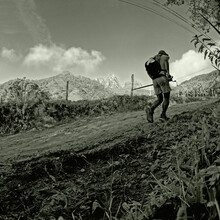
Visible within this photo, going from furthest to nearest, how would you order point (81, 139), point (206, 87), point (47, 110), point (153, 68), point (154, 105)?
point (47, 110), point (81, 139), point (154, 105), point (153, 68), point (206, 87)

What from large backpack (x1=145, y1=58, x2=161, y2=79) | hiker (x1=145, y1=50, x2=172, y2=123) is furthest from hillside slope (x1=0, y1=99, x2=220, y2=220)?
large backpack (x1=145, y1=58, x2=161, y2=79)

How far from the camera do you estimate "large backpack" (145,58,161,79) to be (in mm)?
6031

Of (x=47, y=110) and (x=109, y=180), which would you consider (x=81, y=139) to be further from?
(x=47, y=110)

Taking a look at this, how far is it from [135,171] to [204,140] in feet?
3.09

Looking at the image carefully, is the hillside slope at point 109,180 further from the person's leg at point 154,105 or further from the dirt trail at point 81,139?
the person's leg at point 154,105

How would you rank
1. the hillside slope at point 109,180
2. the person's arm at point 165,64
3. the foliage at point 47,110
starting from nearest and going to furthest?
the hillside slope at point 109,180, the person's arm at point 165,64, the foliage at point 47,110

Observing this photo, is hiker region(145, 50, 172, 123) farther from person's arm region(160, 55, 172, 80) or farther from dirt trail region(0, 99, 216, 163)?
dirt trail region(0, 99, 216, 163)

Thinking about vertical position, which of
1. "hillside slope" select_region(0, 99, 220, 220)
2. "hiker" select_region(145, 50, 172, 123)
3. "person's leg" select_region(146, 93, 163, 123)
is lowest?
"hillside slope" select_region(0, 99, 220, 220)

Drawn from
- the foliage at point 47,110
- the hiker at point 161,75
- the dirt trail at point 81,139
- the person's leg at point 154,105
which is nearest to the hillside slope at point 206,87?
the hiker at point 161,75

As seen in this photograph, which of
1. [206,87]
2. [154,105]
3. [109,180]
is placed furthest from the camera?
[154,105]

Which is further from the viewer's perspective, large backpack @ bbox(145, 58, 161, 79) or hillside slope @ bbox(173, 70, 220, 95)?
large backpack @ bbox(145, 58, 161, 79)

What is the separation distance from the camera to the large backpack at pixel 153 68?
6031mm

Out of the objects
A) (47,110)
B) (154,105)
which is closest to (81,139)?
(154,105)

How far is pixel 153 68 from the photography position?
6.09 metres
